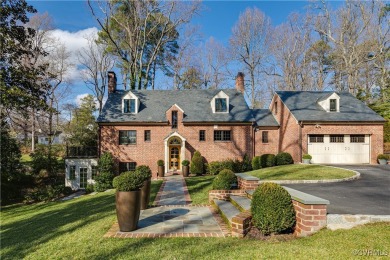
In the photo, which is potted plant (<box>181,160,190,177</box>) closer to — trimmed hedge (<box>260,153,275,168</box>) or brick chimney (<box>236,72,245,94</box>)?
trimmed hedge (<box>260,153,275,168</box>)

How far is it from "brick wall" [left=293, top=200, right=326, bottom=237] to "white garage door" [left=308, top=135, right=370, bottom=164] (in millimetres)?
16344

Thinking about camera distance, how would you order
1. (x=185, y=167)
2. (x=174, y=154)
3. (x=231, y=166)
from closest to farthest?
(x=185, y=167)
(x=231, y=166)
(x=174, y=154)

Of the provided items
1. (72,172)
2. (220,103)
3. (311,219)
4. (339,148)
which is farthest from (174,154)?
(311,219)

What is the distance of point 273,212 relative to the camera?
5.30 meters

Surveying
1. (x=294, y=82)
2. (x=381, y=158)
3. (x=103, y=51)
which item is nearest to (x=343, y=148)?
(x=381, y=158)

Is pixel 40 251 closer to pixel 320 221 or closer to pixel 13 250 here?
pixel 13 250

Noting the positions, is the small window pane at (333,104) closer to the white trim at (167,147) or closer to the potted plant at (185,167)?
the white trim at (167,147)

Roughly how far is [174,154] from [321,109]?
1415 cm

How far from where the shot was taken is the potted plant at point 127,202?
5844mm

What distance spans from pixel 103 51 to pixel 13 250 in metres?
31.8

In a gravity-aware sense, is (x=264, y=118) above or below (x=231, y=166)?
above

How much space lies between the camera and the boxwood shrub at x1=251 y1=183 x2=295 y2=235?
529cm

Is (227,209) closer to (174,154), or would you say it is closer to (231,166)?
(231,166)

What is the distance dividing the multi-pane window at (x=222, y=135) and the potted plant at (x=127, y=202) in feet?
51.9
